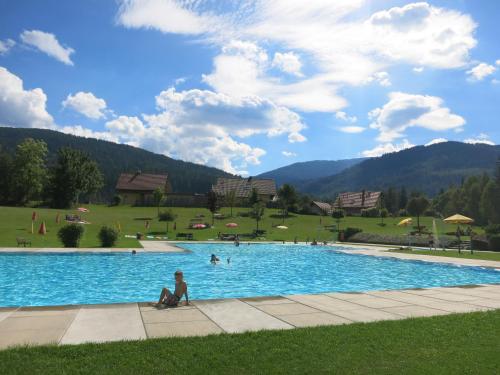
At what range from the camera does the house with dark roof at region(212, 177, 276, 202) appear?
103312mm

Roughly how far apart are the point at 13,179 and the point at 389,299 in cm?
7816

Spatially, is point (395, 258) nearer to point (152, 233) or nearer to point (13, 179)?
point (152, 233)

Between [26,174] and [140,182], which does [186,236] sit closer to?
[26,174]

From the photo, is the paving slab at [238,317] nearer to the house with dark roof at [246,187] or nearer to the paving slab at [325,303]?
the paving slab at [325,303]

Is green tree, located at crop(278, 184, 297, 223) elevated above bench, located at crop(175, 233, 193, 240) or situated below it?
above

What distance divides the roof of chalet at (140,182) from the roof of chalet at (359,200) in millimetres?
47899

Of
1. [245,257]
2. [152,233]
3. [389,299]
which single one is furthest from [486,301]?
[152,233]

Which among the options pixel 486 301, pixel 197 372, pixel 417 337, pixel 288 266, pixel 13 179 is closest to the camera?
pixel 197 372

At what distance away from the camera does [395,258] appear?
30016 millimetres

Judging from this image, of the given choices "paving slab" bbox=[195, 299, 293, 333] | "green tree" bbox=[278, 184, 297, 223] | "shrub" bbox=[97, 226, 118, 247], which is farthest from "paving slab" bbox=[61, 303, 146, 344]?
"green tree" bbox=[278, 184, 297, 223]

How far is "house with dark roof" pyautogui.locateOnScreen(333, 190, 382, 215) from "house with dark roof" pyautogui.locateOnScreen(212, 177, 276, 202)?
1806 cm

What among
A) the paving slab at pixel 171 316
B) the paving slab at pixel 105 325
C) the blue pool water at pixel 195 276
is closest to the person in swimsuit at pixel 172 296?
the paving slab at pixel 171 316

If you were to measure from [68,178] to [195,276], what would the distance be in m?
57.8

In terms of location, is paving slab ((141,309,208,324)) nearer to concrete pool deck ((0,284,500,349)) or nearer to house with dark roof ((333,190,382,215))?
concrete pool deck ((0,284,500,349))
